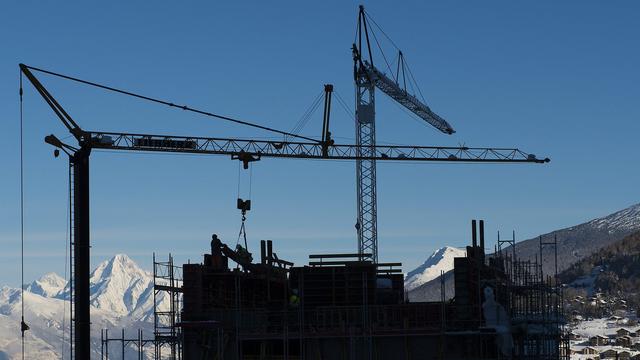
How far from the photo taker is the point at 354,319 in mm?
79375

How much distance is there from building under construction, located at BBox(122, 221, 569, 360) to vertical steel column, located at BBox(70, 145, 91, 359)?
7.96 metres

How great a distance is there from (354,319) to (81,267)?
24363mm

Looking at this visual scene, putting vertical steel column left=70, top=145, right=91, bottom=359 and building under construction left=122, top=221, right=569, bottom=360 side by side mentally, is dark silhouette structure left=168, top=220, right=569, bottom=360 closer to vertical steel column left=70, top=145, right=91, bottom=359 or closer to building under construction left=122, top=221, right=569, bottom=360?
building under construction left=122, top=221, right=569, bottom=360

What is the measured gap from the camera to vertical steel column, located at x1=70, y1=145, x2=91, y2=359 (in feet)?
298

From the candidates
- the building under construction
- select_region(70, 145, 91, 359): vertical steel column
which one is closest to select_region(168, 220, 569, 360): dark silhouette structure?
the building under construction

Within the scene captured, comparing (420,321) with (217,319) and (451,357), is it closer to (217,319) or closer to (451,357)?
(451,357)

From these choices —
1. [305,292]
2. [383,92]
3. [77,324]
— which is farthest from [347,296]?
[383,92]

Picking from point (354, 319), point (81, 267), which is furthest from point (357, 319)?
point (81, 267)

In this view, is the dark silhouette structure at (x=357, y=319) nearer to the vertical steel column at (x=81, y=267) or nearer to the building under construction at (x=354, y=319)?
the building under construction at (x=354, y=319)

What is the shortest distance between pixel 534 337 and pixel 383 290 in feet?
40.6

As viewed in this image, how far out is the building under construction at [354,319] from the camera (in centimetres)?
7725

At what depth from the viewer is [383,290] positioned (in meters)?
89.4

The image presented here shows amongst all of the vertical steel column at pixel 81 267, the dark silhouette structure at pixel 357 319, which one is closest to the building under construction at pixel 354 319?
the dark silhouette structure at pixel 357 319

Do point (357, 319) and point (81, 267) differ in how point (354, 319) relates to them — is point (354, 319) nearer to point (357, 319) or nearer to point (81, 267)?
point (357, 319)
